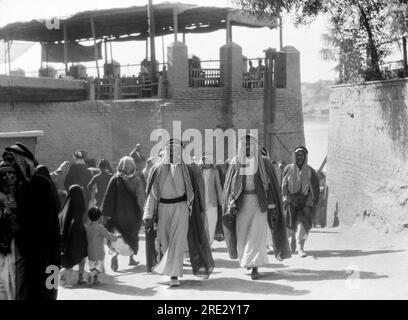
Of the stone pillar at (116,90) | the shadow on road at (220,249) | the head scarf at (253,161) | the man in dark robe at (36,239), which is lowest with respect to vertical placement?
the shadow on road at (220,249)

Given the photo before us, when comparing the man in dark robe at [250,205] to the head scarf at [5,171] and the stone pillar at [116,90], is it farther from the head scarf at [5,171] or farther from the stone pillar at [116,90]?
the stone pillar at [116,90]

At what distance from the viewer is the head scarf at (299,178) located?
995 cm

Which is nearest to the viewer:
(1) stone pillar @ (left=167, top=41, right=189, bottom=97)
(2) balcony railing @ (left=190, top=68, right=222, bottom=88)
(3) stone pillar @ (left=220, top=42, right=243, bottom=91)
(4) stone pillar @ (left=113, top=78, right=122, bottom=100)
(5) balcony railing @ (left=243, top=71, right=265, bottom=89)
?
(1) stone pillar @ (left=167, top=41, right=189, bottom=97)

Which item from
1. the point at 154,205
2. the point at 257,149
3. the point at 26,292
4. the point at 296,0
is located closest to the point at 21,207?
the point at 26,292

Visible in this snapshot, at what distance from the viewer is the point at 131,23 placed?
21.3 metres

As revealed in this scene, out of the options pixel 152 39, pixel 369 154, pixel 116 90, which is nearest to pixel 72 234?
pixel 369 154

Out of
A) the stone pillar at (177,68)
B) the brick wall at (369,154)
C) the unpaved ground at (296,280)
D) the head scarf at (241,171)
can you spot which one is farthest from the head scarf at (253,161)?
the stone pillar at (177,68)

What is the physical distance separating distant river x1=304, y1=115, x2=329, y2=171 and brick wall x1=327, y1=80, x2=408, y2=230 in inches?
1023

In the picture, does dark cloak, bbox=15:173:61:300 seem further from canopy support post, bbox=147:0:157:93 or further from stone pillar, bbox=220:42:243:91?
stone pillar, bbox=220:42:243:91

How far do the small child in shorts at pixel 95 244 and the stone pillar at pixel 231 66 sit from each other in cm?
1205

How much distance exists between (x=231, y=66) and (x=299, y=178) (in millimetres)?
10055

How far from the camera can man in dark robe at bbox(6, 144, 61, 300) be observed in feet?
17.1

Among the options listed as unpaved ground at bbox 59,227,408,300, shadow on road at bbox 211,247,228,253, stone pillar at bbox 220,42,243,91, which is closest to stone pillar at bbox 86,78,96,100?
stone pillar at bbox 220,42,243,91
